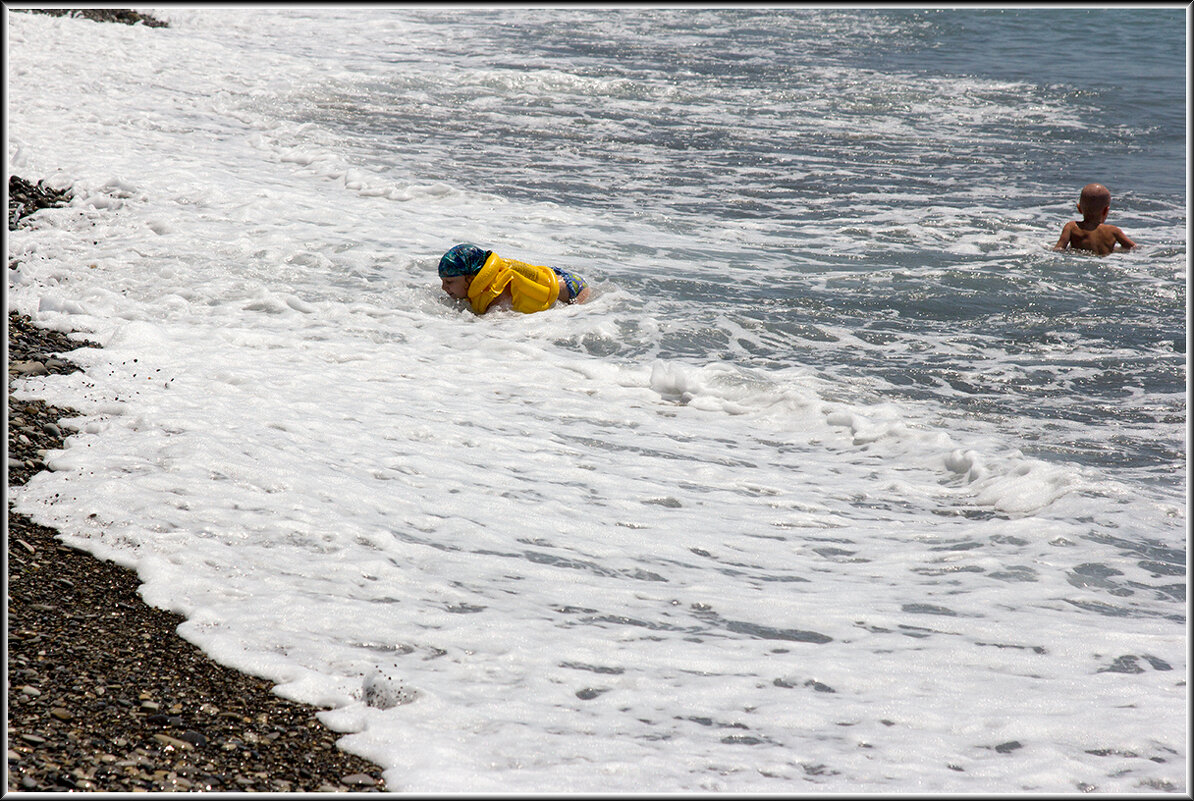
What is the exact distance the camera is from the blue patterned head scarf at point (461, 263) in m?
7.46

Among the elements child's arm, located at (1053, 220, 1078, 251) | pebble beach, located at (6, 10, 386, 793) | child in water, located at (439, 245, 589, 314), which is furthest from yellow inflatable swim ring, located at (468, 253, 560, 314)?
child's arm, located at (1053, 220, 1078, 251)

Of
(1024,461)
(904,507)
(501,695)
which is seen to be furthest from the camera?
(1024,461)

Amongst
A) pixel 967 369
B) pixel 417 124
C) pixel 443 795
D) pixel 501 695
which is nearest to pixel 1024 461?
pixel 967 369

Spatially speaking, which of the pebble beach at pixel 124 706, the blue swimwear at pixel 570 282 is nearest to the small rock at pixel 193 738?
the pebble beach at pixel 124 706

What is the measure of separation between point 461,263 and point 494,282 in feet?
1.03

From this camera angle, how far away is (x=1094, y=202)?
9.58m

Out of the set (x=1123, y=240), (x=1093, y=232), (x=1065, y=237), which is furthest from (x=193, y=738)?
(x=1123, y=240)

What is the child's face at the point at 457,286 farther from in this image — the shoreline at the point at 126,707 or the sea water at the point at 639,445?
the shoreline at the point at 126,707

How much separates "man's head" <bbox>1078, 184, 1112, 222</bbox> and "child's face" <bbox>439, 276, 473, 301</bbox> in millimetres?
6630

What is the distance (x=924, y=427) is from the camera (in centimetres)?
589

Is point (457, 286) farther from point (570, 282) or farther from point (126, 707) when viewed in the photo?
point (126, 707)

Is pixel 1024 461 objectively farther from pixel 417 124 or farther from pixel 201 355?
pixel 417 124

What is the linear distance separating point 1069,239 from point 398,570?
8708mm

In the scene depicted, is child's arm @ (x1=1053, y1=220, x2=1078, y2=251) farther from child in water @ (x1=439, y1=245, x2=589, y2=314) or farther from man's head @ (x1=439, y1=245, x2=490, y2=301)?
man's head @ (x1=439, y1=245, x2=490, y2=301)
